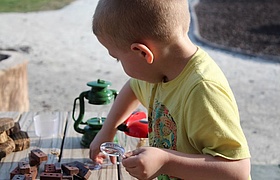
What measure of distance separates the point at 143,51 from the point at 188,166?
1.14ft

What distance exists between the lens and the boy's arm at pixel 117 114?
205 centimetres

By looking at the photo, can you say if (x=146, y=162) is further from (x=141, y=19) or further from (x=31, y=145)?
(x=31, y=145)

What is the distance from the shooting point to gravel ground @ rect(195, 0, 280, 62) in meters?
8.22

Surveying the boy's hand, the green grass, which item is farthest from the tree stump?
the green grass

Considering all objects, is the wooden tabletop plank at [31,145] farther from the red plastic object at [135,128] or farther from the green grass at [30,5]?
the green grass at [30,5]

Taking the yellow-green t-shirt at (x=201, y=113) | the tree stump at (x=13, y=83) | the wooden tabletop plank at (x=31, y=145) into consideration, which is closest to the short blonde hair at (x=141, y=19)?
the yellow-green t-shirt at (x=201, y=113)

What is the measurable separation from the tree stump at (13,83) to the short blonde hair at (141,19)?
2295 mm

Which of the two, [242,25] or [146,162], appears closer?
[146,162]

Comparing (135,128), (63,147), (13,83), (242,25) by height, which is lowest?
(242,25)

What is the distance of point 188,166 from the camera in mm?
1490

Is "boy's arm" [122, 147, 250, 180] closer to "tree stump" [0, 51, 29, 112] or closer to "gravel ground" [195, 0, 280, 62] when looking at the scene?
"tree stump" [0, 51, 29, 112]

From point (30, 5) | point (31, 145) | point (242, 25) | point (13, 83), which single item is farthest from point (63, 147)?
point (30, 5)

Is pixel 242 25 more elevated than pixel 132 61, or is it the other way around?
pixel 132 61

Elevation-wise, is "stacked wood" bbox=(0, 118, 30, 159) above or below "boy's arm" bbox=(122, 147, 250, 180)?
below
